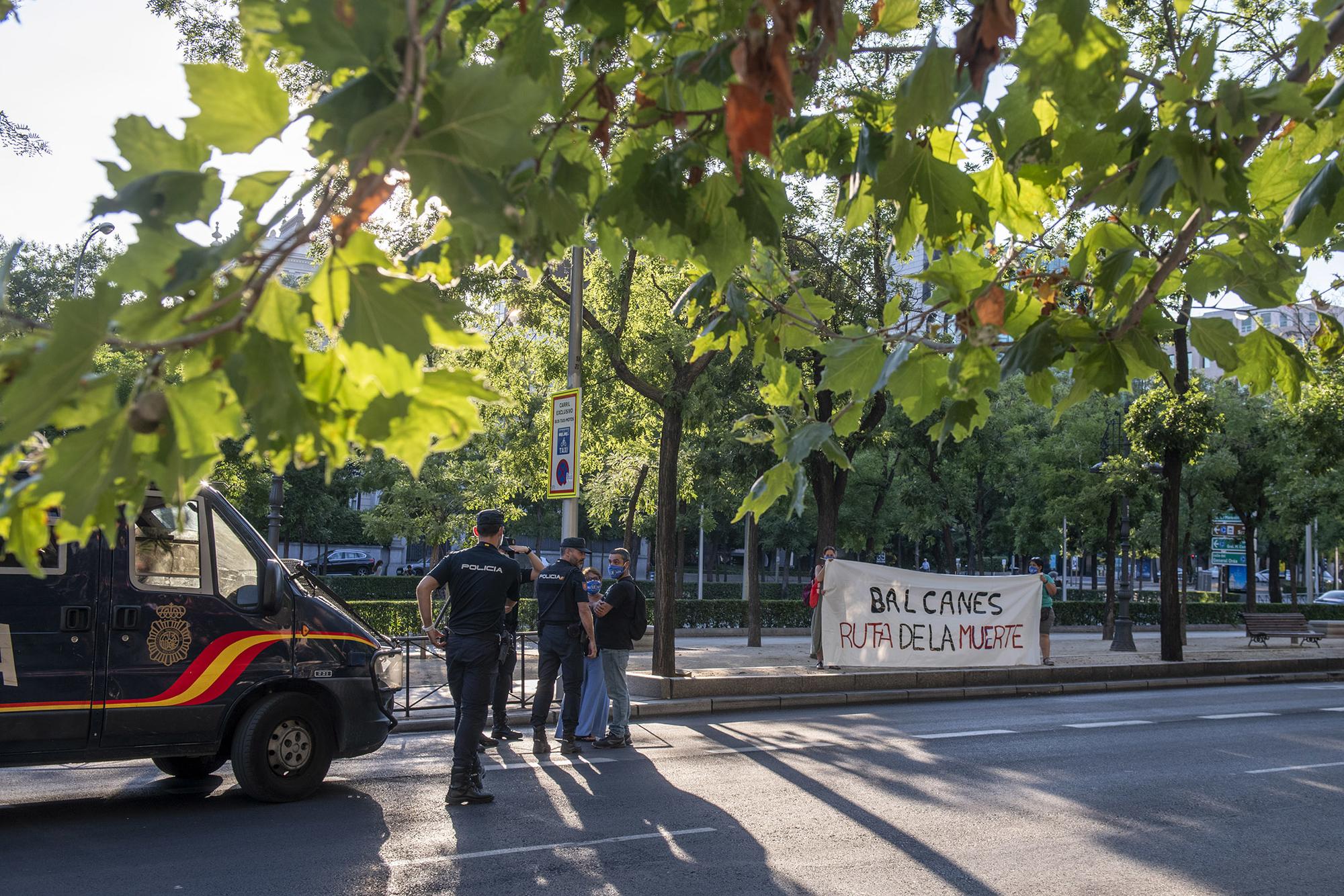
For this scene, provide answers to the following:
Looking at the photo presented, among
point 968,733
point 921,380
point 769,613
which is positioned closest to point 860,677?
point 968,733

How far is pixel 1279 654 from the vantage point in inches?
917

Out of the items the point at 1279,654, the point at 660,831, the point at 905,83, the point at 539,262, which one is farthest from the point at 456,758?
the point at 1279,654

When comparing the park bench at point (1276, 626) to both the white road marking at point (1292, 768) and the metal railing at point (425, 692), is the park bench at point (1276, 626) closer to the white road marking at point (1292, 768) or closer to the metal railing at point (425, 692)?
the white road marking at point (1292, 768)

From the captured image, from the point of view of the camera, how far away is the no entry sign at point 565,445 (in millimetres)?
12609

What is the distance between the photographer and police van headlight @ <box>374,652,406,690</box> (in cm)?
850

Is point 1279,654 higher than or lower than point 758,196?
lower

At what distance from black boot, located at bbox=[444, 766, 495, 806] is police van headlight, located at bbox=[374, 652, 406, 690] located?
108cm

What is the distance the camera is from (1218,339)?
10.9 feet

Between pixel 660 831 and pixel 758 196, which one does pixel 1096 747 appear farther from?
pixel 758 196

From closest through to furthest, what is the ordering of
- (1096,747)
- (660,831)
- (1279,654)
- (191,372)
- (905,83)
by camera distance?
(191,372) < (905,83) < (660,831) < (1096,747) < (1279,654)

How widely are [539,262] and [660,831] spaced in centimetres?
539

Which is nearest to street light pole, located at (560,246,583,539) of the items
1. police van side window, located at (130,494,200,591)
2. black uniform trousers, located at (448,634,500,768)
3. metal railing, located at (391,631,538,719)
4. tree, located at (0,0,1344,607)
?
metal railing, located at (391,631,538,719)

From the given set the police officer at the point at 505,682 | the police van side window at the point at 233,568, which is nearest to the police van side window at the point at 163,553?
the police van side window at the point at 233,568

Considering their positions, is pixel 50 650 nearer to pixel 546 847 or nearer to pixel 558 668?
pixel 546 847
